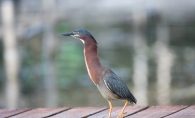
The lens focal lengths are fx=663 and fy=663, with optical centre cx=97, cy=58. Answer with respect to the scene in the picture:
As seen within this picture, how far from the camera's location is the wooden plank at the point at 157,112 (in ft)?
15.7

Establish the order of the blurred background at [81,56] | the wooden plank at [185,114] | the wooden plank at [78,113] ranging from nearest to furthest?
the wooden plank at [185,114] < the wooden plank at [78,113] < the blurred background at [81,56]

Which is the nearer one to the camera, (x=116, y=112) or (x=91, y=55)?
(x=91, y=55)

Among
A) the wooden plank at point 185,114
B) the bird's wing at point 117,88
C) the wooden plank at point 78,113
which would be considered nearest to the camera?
the wooden plank at point 185,114

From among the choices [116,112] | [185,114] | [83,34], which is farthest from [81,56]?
[185,114]

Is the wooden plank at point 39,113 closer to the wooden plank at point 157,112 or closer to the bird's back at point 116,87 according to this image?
the bird's back at point 116,87

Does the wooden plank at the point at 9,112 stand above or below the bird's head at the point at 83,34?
below

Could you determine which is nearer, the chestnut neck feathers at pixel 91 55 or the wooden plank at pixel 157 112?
the wooden plank at pixel 157 112

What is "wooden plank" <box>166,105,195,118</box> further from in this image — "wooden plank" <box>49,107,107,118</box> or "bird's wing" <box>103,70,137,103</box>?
"wooden plank" <box>49,107,107,118</box>

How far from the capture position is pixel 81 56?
18.0 metres

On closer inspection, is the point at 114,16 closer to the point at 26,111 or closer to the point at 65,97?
the point at 65,97

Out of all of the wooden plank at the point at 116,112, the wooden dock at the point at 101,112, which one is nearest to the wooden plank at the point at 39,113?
the wooden dock at the point at 101,112

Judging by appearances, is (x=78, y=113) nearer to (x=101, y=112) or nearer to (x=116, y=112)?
(x=101, y=112)

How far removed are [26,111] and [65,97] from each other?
10079 millimetres

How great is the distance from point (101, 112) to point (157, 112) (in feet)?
1.46
